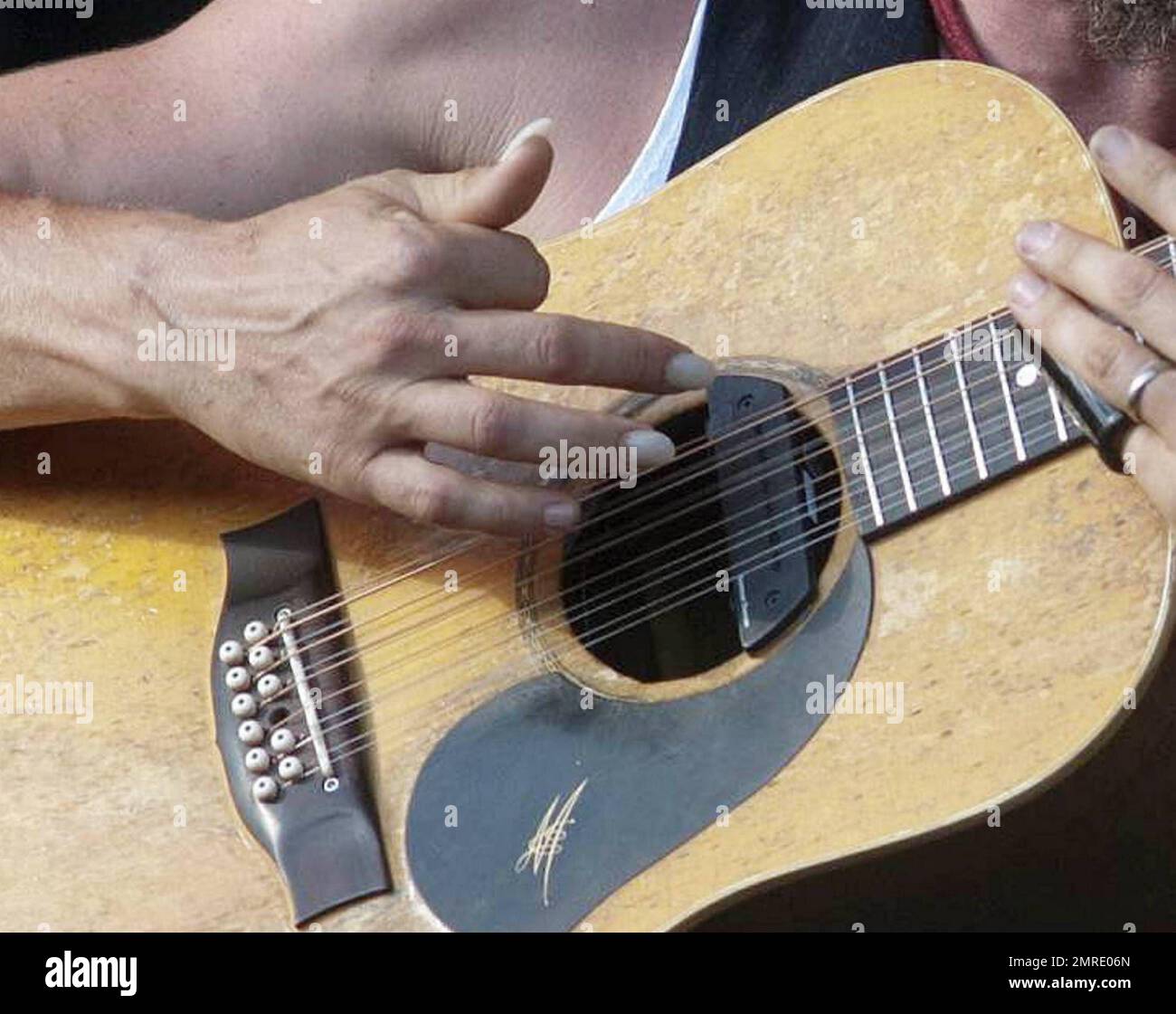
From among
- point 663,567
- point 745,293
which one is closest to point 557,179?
point 745,293

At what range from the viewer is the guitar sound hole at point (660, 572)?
41.7 inches

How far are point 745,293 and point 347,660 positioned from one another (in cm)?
33

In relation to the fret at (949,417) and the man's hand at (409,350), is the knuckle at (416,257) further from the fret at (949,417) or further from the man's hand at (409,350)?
the fret at (949,417)

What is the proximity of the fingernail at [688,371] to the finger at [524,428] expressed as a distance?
0.12 ft

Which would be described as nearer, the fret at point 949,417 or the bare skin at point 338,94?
the fret at point 949,417

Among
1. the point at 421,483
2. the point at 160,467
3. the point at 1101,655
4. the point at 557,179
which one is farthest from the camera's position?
the point at 557,179

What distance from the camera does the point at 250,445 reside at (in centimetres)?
112

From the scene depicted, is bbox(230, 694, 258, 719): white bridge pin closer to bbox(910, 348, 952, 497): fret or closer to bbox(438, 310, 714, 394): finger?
bbox(438, 310, 714, 394): finger

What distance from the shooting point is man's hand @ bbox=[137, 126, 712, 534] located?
41.3 inches

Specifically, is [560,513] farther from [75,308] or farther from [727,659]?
[75,308]

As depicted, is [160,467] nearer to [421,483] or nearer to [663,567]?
[421,483]

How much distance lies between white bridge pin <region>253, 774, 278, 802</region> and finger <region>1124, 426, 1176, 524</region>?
0.51 m

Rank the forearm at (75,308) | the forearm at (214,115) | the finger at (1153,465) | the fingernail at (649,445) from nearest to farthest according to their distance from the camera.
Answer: the finger at (1153,465), the fingernail at (649,445), the forearm at (75,308), the forearm at (214,115)

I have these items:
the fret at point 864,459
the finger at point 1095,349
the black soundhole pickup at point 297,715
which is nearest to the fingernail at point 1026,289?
the finger at point 1095,349
